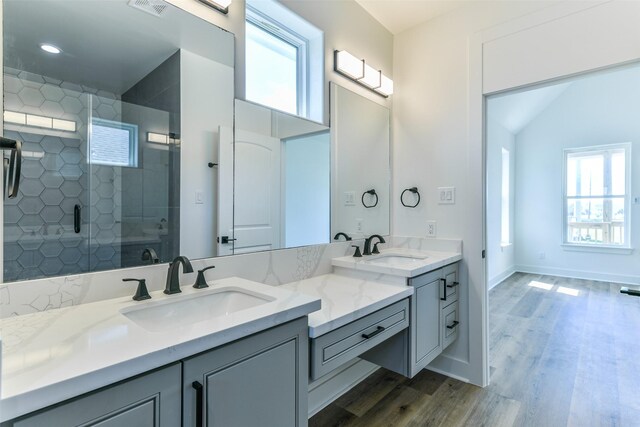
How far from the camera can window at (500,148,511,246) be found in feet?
17.7

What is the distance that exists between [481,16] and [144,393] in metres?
2.73

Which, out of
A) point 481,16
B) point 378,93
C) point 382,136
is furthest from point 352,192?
point 481,16

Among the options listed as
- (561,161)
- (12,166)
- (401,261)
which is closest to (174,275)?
(12,166)

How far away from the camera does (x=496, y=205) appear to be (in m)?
4.82

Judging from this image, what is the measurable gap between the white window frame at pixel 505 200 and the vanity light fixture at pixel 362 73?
3.72 metres

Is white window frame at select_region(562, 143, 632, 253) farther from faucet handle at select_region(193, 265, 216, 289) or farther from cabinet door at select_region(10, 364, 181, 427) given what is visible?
cabinet door at select_region(10, 364, 181, 427)

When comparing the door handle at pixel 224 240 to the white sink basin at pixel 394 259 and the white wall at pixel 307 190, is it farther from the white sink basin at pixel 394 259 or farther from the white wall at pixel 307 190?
the white sink basin at pixel 394 259

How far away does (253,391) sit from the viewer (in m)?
0.92

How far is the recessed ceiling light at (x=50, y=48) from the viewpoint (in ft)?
3.45

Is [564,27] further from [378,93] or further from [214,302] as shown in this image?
[214,302]

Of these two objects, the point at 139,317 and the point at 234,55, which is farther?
the point at 234,55

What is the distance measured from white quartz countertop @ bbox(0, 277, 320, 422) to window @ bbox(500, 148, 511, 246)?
211 inches

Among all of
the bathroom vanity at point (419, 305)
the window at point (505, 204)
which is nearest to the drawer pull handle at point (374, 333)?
the bathroom vanity at point (419, 305)

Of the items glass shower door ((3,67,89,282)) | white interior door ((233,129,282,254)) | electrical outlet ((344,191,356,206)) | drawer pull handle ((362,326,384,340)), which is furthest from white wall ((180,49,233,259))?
electrical outlet ((344,191,356,206))
